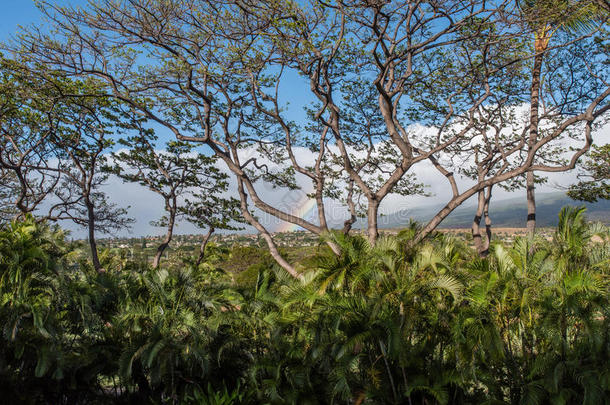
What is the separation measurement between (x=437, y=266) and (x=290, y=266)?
191 inches

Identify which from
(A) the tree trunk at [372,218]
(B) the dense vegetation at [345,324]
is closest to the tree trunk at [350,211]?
(A) the tree trunk at [372,218]

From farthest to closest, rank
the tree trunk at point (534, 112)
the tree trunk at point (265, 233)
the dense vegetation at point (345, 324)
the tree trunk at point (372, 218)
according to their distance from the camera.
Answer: the tree trunk at point (534, 112), the tree trunk at point (265, 233), the tree trunk at point (372, 218), the dense vegetation at point (345, 324)

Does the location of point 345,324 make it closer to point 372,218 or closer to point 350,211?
point 372,218

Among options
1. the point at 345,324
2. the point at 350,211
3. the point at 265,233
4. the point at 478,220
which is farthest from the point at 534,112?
the point at 345,324

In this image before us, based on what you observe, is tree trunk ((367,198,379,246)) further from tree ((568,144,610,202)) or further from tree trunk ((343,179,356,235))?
tree ((568,144,610,202))

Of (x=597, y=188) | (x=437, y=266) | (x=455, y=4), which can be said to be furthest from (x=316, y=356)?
(x=597, y=188)

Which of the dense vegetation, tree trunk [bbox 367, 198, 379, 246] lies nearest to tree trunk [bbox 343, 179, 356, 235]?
tree trunk [bbox 367, 198, 379, 246]

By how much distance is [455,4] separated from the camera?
11.1m

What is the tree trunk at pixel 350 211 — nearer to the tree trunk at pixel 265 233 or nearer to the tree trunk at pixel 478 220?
the tree trunk at pixel 265 233

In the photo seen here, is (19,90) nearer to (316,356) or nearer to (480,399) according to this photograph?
(316,356)

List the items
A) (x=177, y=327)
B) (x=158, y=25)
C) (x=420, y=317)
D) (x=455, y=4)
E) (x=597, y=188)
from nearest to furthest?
(x=420, y=317), (x=177, y=327), (x=455, y=4), (x=158, y=25), (x=597, y=188)

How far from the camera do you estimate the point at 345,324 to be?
28.1 ft

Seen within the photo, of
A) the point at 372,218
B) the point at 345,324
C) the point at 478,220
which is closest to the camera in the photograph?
the point at 345,324

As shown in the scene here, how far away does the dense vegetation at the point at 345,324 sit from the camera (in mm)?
8227
